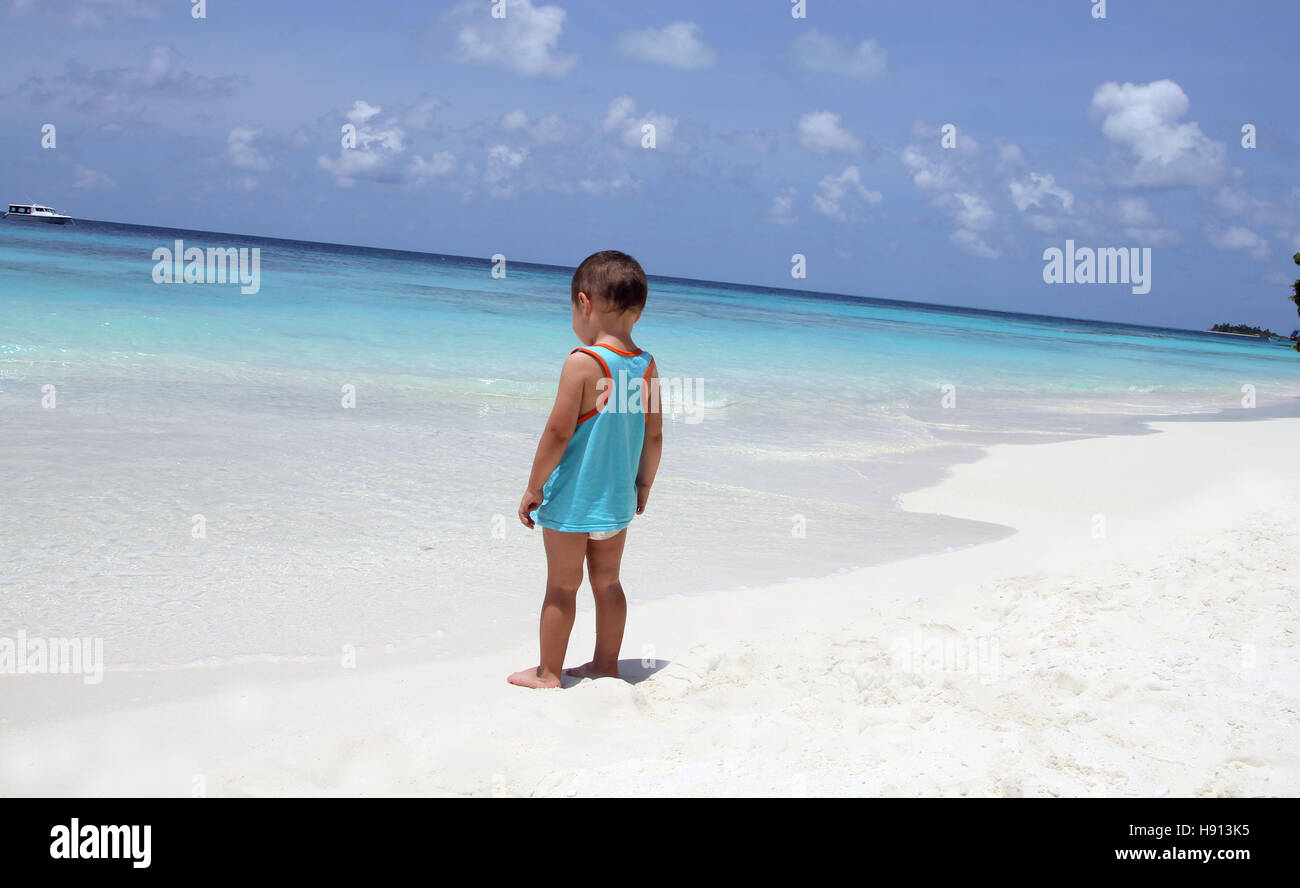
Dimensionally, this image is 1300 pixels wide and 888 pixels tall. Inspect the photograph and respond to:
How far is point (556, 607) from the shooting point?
3.28 m

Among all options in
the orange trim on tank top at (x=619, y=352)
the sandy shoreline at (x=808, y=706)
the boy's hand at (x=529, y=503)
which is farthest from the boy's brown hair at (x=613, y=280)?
the sandy shoreline at (x=808, y=706)

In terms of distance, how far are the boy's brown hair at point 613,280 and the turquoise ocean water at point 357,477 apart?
1.49 meters

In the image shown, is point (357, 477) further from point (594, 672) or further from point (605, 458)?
point (605, 458)

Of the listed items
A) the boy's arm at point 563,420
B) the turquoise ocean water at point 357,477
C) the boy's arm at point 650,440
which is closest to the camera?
the boy's arm at point 563,420

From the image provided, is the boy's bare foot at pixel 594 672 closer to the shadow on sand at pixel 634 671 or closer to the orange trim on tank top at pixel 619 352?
the shadow on sand at pixel 634 671

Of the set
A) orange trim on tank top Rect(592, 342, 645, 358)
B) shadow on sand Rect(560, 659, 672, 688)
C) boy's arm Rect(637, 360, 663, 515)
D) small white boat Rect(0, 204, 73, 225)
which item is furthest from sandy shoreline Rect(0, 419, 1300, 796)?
small white boat Rect(0, 204, 73, 225)

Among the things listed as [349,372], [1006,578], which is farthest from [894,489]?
[349,372]

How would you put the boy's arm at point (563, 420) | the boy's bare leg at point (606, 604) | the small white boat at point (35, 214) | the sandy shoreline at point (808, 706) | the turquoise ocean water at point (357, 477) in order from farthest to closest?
the small white boat at point (35, 214)
the turquoise ocean water at point (357, 477)
the boy's bare leg at point (606, 604)
the boy's arm at point (563, 420)
the sandy shoreline at point (808, 706)

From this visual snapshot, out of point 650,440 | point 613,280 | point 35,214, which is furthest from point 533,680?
point 35,214

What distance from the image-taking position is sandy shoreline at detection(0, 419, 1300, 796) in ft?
7.82

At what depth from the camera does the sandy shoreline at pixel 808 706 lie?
2383mm

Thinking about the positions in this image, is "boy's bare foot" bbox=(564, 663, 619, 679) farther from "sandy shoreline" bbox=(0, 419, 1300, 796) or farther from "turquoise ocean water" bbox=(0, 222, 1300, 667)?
"turquoise ocean water" bbox=(0, 222, 1300, 667)

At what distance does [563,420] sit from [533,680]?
93 centimetres
